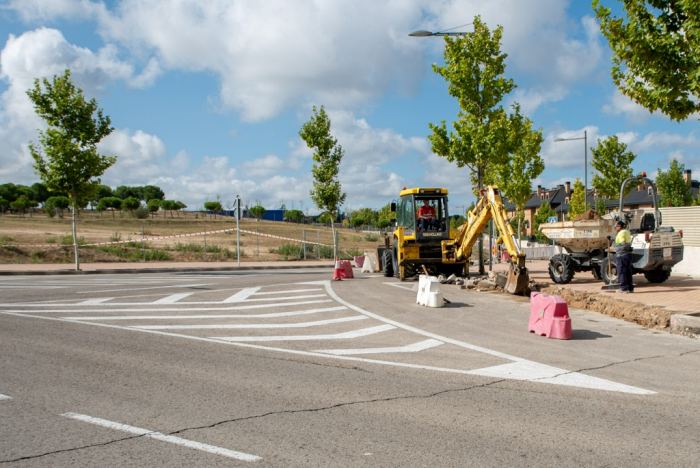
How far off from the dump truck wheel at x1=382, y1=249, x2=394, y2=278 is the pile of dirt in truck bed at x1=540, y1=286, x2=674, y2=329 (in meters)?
7.11

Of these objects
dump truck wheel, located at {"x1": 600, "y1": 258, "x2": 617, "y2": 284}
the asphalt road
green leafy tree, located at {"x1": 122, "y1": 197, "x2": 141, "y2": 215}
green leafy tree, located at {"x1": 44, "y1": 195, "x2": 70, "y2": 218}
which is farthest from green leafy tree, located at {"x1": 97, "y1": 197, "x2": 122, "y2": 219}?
dump truck wheel, located at {"x1": 600, "y1": 258, "x2": 617, "y2": 284}

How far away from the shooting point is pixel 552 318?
9.80 m

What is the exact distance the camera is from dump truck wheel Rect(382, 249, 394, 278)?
22078mm

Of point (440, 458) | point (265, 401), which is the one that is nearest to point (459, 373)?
point (265, 401)

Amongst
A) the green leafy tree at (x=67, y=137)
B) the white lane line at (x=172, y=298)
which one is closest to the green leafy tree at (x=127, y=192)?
the green leafy tree at (x=67, y=137)

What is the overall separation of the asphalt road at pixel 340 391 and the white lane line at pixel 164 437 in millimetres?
20

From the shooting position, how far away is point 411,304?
558 inches

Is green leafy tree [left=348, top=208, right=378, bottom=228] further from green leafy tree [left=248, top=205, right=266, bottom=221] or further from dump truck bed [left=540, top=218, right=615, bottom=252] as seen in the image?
dump truck bed [left=540, top=218, right=615, bottom=252]

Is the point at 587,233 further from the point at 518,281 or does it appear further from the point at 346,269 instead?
the point at 346,269

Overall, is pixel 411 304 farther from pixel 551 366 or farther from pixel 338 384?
pixel 338 384

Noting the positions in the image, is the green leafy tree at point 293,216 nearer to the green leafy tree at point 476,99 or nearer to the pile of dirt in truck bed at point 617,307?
the green leafy tree at point 476,99

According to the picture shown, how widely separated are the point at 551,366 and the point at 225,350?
4270 millimetres

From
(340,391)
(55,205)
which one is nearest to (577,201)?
(340,391)

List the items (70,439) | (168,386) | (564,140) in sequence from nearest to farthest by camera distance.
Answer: (70,439)
(168,386)
(564,140)
